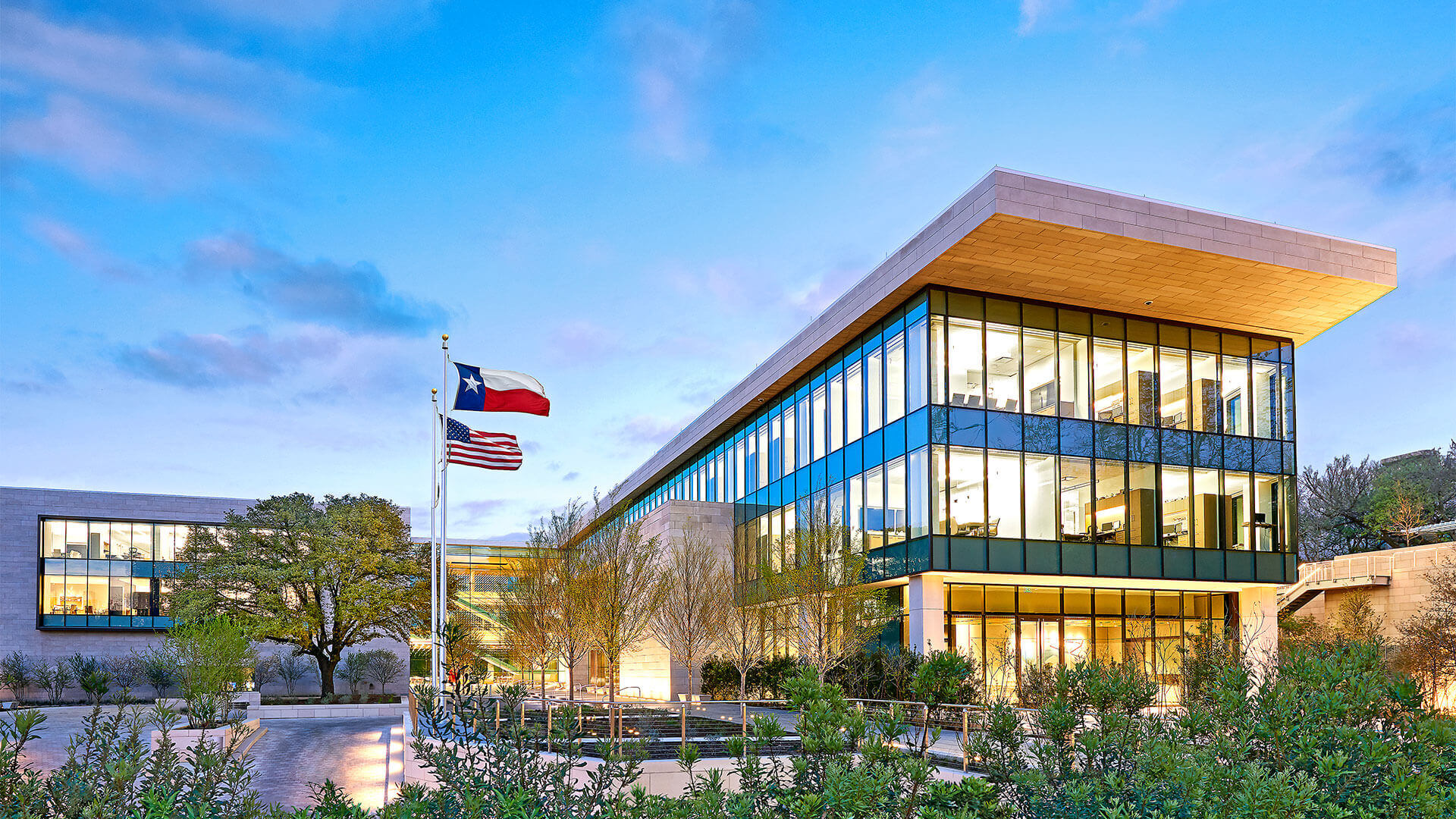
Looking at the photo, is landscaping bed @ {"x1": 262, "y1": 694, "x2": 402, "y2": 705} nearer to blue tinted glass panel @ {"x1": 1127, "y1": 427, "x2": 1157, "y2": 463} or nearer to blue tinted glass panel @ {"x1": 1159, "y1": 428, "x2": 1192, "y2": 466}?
blue tinted glass panel @ {"x1": 1127, "y1": 427, "x2": 1157, "y2": 463}

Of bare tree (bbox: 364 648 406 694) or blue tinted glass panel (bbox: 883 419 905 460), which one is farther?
bare tree (bbox: 364 648 406 694)

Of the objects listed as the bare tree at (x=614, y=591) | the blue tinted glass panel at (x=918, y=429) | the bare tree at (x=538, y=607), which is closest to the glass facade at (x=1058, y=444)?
the blue tinted glass panel at (x=918, y=429)

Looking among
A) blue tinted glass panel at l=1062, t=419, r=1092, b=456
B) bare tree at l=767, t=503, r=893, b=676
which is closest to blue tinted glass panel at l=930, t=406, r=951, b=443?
blue tinted glass panel at l=1062, t=419, r=1092, b=456

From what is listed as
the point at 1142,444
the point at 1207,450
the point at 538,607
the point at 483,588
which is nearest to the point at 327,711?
the point at 538,607

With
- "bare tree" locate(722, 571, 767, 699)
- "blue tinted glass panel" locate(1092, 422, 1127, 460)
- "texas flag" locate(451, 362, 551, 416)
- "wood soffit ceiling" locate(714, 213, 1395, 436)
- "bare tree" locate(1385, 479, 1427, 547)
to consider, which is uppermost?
"wood soffit ceiling" locate(714, 213, 1395, 436)

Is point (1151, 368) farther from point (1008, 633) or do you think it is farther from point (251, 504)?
point (251, 504)

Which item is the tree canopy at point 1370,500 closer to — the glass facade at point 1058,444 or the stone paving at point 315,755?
the glass facade at point 1058,444

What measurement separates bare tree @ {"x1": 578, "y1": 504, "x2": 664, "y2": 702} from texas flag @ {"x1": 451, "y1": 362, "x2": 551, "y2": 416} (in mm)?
5797

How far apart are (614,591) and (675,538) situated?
28.9 feet

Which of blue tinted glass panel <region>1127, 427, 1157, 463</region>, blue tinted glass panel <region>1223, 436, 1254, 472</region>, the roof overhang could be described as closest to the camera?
the roof overhang

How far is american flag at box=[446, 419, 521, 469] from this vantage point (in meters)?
28.3

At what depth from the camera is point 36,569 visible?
50.0 m

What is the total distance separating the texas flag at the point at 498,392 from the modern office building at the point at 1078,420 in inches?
364

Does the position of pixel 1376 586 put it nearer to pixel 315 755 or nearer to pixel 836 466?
pixel 836 466
